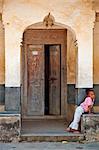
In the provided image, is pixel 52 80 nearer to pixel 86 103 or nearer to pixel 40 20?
pixel 86 103

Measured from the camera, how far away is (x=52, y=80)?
1277 cm

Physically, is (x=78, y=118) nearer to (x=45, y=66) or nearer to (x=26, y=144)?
(x=26, y=144)

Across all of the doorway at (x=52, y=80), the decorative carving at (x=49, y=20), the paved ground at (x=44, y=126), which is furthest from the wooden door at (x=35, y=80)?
the decorative carving at (x=49, y=20)

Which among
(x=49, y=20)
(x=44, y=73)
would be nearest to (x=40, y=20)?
(x=49, y=20)

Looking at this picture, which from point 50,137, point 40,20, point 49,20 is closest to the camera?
point 50,137

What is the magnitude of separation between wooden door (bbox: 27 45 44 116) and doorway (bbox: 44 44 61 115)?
0.62 feet

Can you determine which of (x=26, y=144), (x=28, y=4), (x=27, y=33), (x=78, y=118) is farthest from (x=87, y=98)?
(x=27, y=33)

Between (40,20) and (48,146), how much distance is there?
3.02 meters

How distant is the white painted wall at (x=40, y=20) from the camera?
9812mm

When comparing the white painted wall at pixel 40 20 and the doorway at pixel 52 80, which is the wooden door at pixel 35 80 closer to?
the doorway at pixel 52 80

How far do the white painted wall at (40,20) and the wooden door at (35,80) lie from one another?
274cm

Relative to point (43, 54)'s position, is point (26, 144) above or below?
below

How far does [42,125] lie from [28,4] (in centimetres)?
344

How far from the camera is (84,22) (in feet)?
32.6
